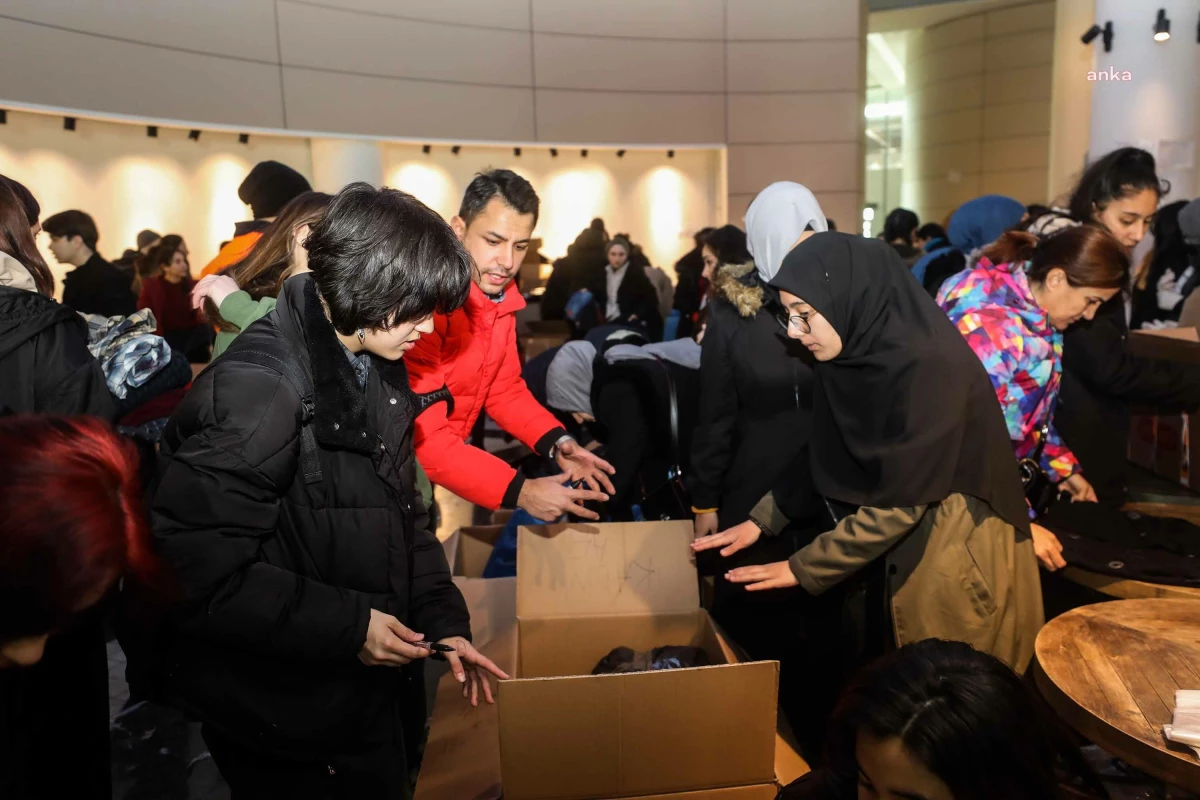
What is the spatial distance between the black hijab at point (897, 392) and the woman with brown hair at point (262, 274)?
1.05 meters

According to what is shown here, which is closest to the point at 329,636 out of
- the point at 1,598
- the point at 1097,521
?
the point at 1,598

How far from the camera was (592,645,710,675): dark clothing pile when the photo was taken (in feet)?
6.86

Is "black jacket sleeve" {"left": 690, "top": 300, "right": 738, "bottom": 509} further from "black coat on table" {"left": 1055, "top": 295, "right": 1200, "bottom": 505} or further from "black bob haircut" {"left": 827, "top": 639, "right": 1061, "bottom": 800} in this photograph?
"black bob haircut" {"left": 827, "top": 639, "right": 1061, "bottom": 800}

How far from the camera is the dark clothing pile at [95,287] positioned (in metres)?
3.92

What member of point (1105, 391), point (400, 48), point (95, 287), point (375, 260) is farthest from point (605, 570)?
point (400, 48)

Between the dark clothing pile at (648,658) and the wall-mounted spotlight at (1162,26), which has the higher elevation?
the wall-mounted spotlight at (1162,26)

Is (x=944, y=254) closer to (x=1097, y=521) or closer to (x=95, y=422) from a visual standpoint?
(x=1097, y=521)

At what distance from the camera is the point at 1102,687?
1604mm

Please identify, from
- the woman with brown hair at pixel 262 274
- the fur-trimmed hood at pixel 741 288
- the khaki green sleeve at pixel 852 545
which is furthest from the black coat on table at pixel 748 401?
the woman with brown hair at pixel 262 274

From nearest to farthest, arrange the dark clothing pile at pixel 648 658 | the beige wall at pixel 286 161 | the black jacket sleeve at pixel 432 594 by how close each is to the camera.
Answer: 1. the black jacket sleeve at pixel 432 594
2. the dark clothing pile at pixel 648 658
3. the beige wall at pixel 286 161

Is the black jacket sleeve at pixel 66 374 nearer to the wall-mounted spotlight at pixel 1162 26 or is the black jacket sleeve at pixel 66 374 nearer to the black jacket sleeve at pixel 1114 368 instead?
the black jacket sleeve at pixel 1114 368

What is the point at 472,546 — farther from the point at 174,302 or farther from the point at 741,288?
the point at 174,302

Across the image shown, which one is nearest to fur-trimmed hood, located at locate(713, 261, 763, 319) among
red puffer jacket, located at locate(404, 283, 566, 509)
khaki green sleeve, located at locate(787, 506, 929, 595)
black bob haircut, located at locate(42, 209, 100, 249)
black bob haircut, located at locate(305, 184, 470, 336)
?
red puffer jacket, located at locate(404, 283, 566, 509)

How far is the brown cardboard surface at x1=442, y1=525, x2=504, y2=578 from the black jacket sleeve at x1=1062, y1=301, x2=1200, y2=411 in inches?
80.5
